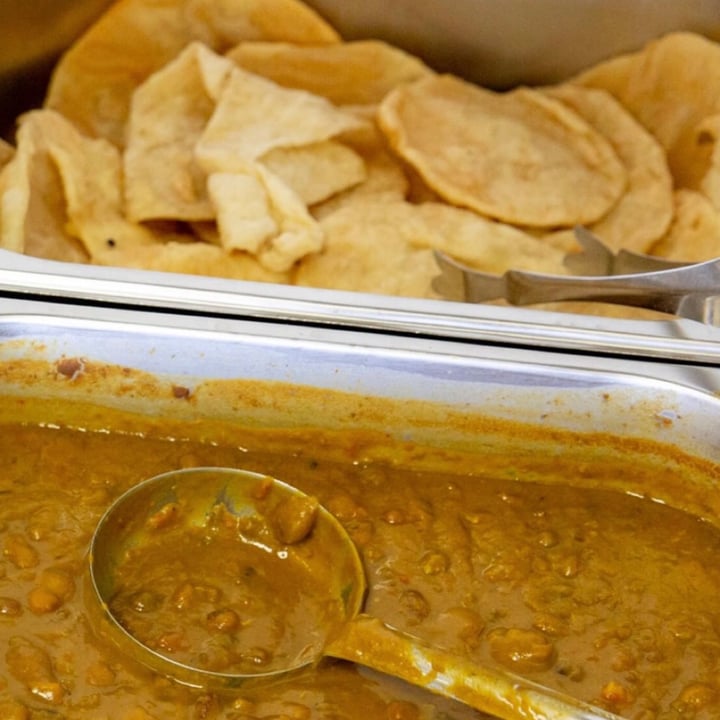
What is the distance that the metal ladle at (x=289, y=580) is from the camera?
1.03m

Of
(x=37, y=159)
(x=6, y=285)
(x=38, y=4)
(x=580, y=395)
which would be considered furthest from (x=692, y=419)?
(x=38, y=4)

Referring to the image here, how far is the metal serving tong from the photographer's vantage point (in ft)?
4.56

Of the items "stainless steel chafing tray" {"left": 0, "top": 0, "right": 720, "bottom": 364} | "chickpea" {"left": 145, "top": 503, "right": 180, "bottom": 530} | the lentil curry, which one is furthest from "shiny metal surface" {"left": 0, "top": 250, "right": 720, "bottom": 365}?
"chickpea" {"left": 145, "top": 503, "right": 180, "bottom": 530}

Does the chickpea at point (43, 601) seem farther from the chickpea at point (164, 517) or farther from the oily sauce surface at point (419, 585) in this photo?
the chickpea at point (164, 517)

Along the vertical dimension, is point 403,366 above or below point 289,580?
above

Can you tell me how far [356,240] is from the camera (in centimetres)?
177

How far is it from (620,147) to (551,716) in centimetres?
142

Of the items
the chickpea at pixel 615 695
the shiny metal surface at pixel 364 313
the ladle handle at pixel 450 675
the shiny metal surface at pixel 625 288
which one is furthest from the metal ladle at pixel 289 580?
the shiny metal surface at pixel 625 288

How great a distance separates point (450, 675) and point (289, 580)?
0.83ft

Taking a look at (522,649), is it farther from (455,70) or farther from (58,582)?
(455,70)

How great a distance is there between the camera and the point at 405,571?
1221mm

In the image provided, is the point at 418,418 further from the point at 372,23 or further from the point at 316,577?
the point at 372,23

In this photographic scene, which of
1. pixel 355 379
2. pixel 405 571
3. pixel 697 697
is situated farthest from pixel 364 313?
pixel 697 697

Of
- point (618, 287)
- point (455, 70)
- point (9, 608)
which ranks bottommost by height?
point (9, 608)
